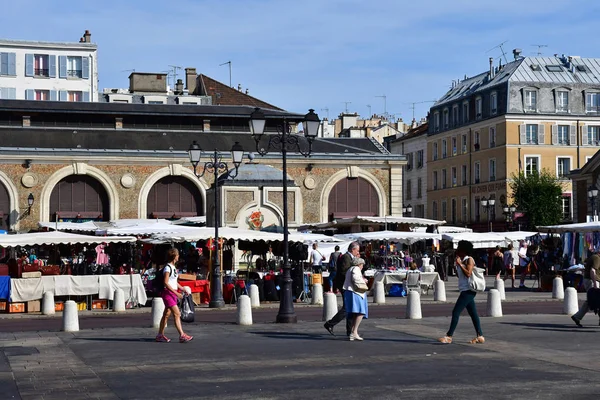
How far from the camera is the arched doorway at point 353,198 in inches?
2303

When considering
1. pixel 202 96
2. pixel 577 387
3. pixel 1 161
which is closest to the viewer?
pixel 577 387

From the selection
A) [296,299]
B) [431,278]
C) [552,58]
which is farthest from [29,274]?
[552,58]

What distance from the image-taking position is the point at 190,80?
85.8 meters

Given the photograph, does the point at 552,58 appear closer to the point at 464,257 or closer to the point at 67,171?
the point at 67,171

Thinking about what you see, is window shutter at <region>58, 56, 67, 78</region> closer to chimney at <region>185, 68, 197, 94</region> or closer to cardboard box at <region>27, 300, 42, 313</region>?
chimney at <region>185, 68, 197, 94</region>

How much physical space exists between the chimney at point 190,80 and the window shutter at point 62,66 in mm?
10020

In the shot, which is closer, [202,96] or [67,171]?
[67,171]

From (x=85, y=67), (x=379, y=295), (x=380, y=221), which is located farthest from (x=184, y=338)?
(x=85, y=67)

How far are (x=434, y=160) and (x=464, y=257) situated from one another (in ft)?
232

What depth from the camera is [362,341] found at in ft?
59.3

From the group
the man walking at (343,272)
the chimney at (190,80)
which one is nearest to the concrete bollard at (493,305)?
the man walking at (343,272)

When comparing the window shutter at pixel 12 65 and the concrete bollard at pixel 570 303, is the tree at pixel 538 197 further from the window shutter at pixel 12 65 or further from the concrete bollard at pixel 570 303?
the concrete bollard at pixel 570 303

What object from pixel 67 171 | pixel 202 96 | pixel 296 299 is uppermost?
pixel 202 96

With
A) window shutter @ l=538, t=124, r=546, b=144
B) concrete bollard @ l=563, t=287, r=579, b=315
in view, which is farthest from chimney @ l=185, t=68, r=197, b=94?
concrete bollard @ l=563, t=287, r=579, b=315
